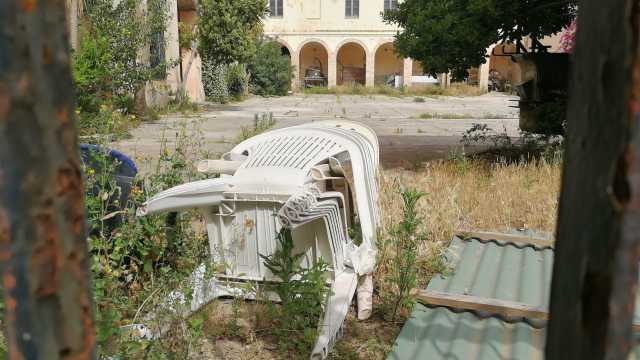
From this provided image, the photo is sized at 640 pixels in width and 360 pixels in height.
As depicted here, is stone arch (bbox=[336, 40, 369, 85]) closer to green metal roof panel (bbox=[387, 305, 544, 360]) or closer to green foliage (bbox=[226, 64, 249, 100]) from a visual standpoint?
green foliage (bbox=[226, 64, 249, 100])

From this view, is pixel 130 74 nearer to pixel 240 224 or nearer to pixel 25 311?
pixel 240 224

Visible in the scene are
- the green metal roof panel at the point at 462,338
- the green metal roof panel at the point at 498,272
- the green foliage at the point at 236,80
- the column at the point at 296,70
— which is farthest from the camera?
the column at the point at 296,70

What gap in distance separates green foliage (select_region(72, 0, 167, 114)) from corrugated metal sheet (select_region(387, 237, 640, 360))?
6.13 meters

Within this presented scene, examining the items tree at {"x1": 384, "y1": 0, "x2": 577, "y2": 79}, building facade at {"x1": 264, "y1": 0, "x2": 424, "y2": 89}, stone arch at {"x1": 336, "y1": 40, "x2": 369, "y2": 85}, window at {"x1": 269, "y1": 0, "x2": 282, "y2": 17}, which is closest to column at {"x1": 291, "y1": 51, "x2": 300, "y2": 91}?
building facade at {"x1": 264, "y1": 0, "x2": 424, "y2": 89}

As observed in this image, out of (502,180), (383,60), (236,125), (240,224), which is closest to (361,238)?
(240,224)

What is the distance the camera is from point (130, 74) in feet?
36.0

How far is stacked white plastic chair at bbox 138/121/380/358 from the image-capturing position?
2.86m

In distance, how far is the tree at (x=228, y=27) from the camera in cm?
1881

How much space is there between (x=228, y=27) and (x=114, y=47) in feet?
28.8

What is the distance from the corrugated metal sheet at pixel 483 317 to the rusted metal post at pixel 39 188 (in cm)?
175

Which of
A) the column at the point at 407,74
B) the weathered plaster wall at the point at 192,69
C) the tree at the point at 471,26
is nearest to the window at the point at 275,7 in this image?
the column at the point at 407,74

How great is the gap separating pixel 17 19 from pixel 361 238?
292cm

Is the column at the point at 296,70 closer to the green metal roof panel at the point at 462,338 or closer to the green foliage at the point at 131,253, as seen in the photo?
the green foliage at the point at 131,253

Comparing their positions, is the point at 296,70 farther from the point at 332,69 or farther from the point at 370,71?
the point at 370,71
